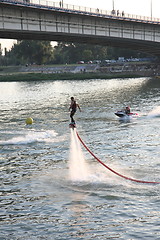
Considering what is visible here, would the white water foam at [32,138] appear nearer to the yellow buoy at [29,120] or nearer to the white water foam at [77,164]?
the white water foam at [77,164]

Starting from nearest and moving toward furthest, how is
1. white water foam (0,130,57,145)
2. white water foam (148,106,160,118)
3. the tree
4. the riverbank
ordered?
white water foam (0,130,57,145), white water foam (148,106,160,118), the riverbank, the tree

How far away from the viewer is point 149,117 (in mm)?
47438

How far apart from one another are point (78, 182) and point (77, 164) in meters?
4.33

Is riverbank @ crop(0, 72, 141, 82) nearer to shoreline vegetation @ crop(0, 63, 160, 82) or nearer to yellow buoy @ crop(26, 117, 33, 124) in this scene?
shoreline vegetation @ crop(0, 63, 160, 82)

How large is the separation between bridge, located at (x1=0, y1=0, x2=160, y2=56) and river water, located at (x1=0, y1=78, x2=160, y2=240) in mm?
20803

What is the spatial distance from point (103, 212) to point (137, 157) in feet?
32.7

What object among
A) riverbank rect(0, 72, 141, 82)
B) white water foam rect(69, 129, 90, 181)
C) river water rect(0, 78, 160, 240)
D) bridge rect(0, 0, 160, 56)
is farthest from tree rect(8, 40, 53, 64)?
white water foam rect(69, 129, 90, 181)

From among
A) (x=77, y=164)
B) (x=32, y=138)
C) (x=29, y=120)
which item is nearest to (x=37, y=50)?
(x=29, y=120)

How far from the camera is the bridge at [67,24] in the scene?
2277 inches

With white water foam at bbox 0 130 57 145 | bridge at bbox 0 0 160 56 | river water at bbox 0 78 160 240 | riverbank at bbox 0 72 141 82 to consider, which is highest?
bridge at bbox 0 0 160 56

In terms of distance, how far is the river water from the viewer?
55.6ft

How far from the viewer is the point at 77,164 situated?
2664cm

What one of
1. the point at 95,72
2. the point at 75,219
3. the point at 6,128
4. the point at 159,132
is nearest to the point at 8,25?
the point at 6,128

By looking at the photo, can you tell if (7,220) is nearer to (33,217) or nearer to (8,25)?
(33,217)
